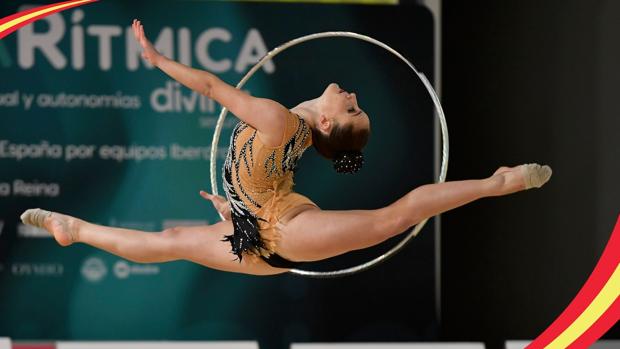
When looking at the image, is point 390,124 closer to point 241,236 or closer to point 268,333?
point 268,333

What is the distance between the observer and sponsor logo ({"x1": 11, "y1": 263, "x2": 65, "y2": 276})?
17.9ft

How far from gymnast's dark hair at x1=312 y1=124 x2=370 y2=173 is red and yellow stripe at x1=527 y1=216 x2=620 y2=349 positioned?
2.45m

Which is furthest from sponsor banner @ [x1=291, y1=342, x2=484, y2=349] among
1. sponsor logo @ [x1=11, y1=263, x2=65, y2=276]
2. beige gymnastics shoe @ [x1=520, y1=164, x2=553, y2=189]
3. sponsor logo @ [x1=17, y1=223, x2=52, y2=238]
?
beige gymnastics shoe @ [x1=520, y1=164, x2=553, y2=189]

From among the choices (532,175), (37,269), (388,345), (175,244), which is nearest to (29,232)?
(37,269)

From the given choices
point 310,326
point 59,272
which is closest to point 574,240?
point 310,326

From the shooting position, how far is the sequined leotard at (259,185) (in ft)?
11.7

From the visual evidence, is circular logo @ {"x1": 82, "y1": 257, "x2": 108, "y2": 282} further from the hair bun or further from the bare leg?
the hair bun

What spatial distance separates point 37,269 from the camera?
5480 mm

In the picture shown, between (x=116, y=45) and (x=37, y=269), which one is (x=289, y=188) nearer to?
(x=116, y=45)

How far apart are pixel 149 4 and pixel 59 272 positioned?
168 centimetres

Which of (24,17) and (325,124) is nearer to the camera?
(325,124)

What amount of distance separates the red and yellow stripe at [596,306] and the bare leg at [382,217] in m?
2.31

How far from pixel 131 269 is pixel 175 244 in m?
1.75

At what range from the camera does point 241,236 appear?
12.1ft
